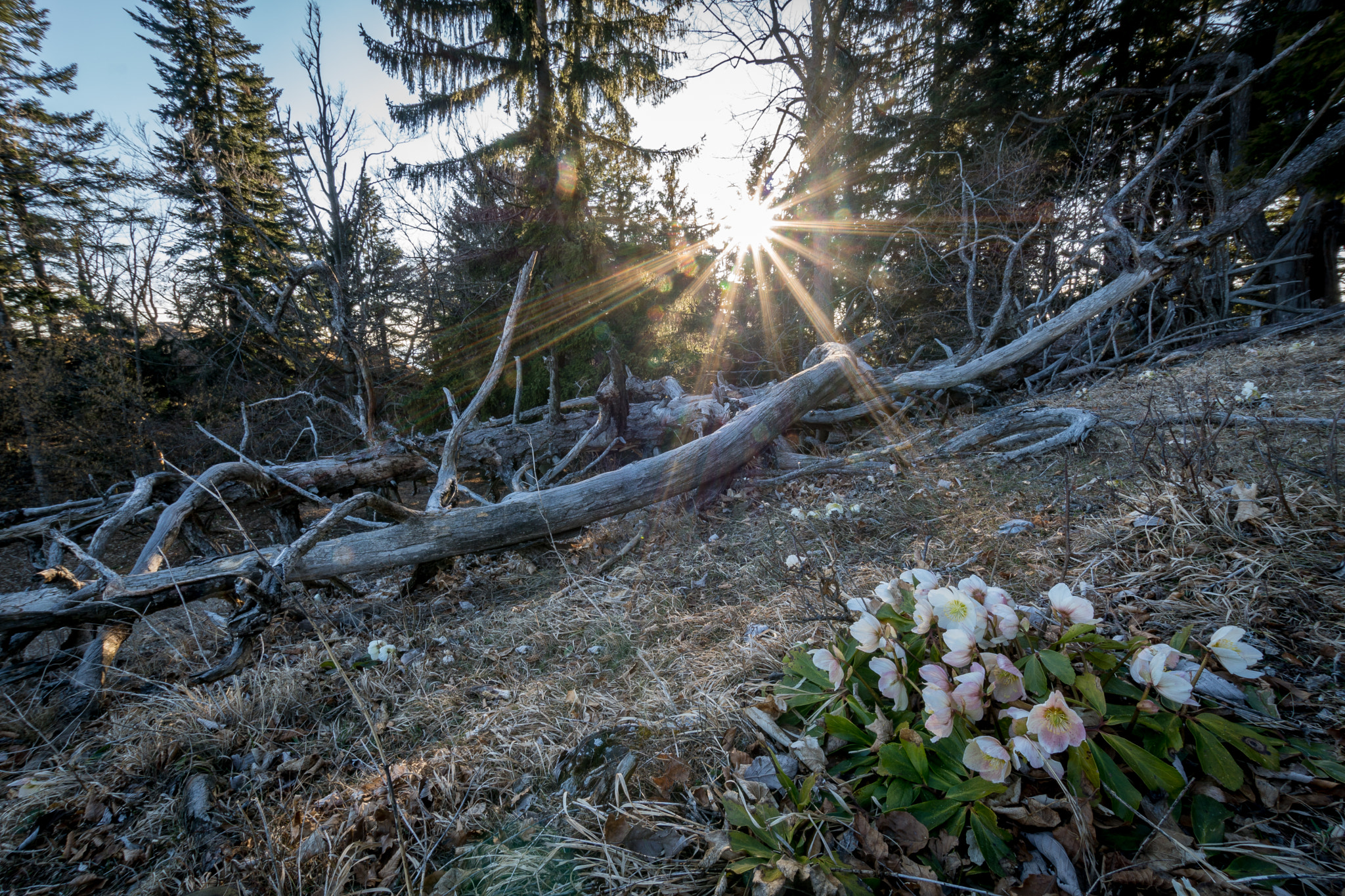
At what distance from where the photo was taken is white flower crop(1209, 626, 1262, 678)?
1065mm

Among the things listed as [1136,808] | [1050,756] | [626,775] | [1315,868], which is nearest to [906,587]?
[1050,756]

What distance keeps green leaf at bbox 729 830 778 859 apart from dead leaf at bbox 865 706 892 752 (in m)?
0.35

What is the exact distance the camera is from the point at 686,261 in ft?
30.9

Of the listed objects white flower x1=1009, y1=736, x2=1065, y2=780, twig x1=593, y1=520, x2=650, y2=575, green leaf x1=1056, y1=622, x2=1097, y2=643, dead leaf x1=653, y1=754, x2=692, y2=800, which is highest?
green leaf x1=1056, y1=622, x2=1097, y2=643

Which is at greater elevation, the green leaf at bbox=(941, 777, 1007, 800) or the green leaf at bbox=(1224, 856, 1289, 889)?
the green leaf at bbox=(941, 777, 1007, 800)

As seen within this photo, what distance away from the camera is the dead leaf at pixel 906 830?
1.09m

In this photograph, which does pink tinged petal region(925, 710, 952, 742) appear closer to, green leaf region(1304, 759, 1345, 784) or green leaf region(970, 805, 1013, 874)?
green leaf region(970, 805, 1013, 874)

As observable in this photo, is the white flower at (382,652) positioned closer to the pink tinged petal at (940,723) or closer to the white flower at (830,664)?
the white flower at (830,664)

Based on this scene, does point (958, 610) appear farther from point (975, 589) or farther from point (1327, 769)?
point (1327, 769)

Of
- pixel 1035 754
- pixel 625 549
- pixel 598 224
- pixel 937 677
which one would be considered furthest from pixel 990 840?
pixel 598 224

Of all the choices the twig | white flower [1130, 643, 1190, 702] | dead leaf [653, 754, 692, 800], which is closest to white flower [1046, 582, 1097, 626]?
white flower [1130, 643, 1190, 702]

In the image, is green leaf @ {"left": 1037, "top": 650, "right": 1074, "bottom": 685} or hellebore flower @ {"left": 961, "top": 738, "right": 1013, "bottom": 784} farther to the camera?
green leaf @ {"left": 1037, "top": 650, "right": 1074, "bottom": 685}

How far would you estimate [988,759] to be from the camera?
1076mm

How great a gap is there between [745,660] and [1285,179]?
24.6ft
